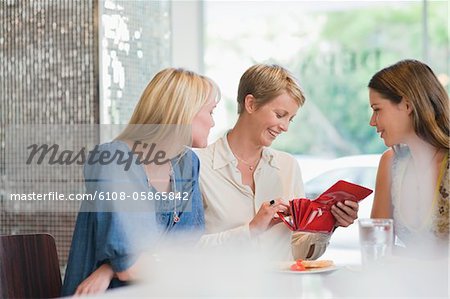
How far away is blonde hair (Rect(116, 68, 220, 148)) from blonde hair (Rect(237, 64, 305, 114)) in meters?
0.18

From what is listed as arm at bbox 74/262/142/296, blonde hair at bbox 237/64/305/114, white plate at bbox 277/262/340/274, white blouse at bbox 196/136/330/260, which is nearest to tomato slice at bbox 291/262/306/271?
white plate at bbox 277/262/340/274

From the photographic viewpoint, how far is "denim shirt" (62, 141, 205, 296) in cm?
194

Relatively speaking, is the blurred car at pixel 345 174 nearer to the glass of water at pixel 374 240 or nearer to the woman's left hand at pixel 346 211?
the woman's left hand at pixel 346 211

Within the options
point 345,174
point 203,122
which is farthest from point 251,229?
point 345,174

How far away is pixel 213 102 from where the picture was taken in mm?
2154

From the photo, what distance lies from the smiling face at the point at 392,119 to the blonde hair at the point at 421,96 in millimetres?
14

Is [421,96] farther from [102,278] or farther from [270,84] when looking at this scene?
[102,278]

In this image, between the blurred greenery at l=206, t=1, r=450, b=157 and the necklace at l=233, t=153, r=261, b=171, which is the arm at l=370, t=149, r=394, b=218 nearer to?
the necklace at l=233, t=153, r=261, b=171

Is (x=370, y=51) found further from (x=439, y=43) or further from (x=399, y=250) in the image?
(x=399, y=250)

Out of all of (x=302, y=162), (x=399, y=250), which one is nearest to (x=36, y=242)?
(x=399, y=250)

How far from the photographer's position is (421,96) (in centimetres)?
222

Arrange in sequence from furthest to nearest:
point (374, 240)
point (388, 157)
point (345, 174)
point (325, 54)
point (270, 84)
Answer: point (325, 54), point (345, 174), point (388, 157), point (270, 84), point (374, 240)

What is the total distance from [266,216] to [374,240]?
0.34m

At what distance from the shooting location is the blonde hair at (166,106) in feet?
6.70
